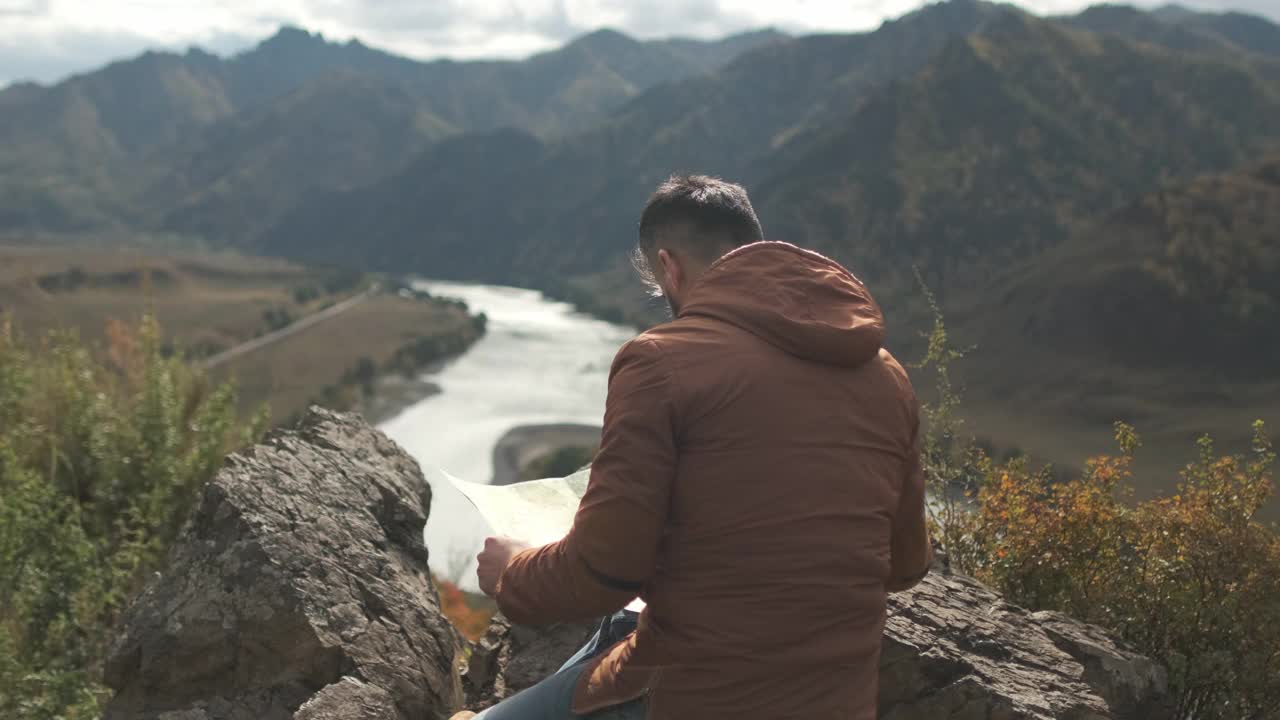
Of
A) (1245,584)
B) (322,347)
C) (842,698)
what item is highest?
(842,698)

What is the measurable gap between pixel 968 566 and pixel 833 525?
3.51 metres

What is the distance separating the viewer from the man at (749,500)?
222 centimetres

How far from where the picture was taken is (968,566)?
18.0 feet

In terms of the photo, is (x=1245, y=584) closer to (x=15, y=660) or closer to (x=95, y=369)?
(x=15, y=660)

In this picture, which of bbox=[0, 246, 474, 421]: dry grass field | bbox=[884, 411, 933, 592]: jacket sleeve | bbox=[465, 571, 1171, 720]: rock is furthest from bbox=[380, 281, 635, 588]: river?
bbox=[884, 411, 933, 592]: jacket sleeve

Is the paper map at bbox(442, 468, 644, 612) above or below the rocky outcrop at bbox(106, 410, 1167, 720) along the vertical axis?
above

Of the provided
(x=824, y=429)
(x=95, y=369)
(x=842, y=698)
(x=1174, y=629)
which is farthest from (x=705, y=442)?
(x=95, y=369)

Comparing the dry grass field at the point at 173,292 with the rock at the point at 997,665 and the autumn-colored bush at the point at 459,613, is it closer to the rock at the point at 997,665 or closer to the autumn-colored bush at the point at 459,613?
the autumn-colored bush at the point at 459,613

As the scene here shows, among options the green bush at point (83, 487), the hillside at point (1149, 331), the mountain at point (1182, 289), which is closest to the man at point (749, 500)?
the green bush at point (83, 487)

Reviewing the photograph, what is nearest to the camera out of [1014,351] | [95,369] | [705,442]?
[705,442]

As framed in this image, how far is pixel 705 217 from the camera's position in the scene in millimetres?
2590

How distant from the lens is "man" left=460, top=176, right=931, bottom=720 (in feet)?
7.29

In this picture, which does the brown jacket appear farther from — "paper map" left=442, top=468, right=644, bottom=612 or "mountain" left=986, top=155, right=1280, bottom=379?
"mountain" left=986, top=155, right=1280, bottom=379

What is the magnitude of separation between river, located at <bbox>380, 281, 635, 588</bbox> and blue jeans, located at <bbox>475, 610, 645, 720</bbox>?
778 inches
